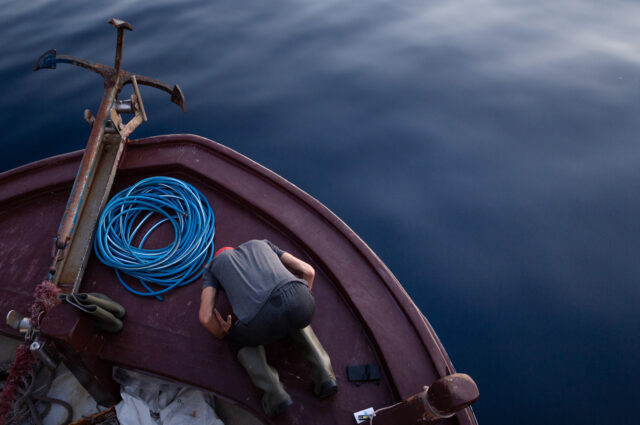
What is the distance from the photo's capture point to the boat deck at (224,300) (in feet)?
7.34

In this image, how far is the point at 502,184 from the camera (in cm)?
395

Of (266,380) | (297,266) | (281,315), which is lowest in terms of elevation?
(266,380)

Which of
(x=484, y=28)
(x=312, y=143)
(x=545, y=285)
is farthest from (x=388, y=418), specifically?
(x=484, y=28)

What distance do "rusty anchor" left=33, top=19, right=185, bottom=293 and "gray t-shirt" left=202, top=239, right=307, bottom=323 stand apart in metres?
1.09

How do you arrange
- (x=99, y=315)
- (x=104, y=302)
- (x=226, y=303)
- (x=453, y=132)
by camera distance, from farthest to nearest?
(x=453, y=132) < (x=226, y=303) < (x=104, y=302) < (x=99, y=315)

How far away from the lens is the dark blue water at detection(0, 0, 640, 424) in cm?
315

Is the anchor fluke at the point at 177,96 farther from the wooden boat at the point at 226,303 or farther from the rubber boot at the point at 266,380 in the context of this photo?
the rubber boot at the point at 266,380

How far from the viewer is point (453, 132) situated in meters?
4.41

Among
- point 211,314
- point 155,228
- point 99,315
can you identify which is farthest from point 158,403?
point 155,228

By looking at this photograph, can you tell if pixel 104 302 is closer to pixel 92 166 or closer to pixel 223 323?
pixel 223 323

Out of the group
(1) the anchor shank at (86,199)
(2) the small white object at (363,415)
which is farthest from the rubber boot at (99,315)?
(2) the small white object at (363,415)

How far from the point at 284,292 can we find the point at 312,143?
283 centimetres

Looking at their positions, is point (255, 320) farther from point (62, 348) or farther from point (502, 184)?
point (502, 184)

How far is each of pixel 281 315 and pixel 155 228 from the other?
5.00 ft
